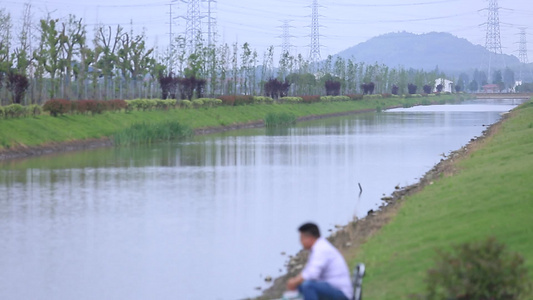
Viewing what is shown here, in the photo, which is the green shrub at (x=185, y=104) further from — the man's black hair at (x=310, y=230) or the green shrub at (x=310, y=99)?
the man's black hair at (x=310, y=230)

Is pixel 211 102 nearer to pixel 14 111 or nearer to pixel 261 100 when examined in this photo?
pixel 261 100

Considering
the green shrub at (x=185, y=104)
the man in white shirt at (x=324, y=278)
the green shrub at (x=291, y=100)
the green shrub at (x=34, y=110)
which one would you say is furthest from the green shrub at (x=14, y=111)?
the green shrub at (x=291, y=100)

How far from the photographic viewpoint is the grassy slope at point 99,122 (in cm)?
3422

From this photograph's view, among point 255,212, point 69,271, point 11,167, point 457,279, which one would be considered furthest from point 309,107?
point 457,279

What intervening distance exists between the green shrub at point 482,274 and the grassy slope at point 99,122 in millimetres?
27302

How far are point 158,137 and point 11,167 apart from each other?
13.3m

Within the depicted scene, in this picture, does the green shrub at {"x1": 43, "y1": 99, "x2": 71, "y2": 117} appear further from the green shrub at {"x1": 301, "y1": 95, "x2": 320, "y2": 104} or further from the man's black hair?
the green shrub at {"x1": 301, "y1": 95, "x2": 320, "y2": 104}

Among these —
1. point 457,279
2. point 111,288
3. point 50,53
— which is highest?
point 50,53

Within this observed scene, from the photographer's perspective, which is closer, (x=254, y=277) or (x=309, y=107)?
(x=254, y=277)

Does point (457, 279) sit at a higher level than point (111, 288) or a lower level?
higher

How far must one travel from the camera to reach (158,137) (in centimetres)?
4191

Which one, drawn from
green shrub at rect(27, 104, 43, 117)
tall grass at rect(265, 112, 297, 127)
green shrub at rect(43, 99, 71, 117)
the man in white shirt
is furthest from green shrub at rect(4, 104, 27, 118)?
the man in white shirt

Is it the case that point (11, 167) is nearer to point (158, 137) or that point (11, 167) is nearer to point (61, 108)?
point (61, 108)

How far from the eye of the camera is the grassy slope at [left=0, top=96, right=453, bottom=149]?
34.2 m
